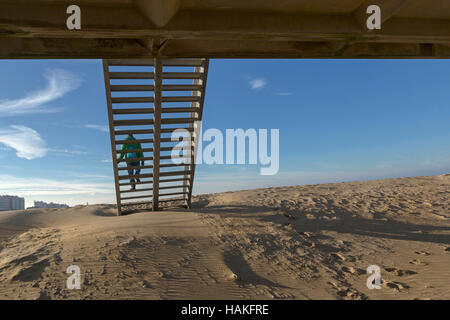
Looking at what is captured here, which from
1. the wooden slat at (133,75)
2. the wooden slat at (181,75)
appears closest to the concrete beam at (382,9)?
the wooden slat at (181,75)

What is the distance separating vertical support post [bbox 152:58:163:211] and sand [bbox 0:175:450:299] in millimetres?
1258

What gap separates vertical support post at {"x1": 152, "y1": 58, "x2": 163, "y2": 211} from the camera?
25.6ft

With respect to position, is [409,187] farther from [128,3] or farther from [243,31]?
[128,3]

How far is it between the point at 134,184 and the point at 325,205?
7281mm

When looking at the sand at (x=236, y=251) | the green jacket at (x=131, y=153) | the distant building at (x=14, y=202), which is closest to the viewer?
the sand at (x=236, y=251)

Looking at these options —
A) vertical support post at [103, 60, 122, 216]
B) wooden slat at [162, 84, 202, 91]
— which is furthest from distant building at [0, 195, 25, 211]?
wooden slat at [162, 84, 202, 91]

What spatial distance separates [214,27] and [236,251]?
5169 millimetres

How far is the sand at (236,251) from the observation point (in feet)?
18.1

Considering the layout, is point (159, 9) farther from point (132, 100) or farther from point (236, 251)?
point (236, 251)

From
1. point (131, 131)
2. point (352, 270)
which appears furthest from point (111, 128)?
point (352, 270)

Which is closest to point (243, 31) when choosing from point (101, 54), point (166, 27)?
point (166, 27)

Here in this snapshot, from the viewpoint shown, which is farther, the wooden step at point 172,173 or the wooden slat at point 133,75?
the wooden step at point 172,173

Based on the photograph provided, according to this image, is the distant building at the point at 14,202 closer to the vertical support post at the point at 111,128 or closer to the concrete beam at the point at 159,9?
the vertical support post at the point at 111,128

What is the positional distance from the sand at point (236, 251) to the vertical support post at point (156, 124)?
49.5 inches
